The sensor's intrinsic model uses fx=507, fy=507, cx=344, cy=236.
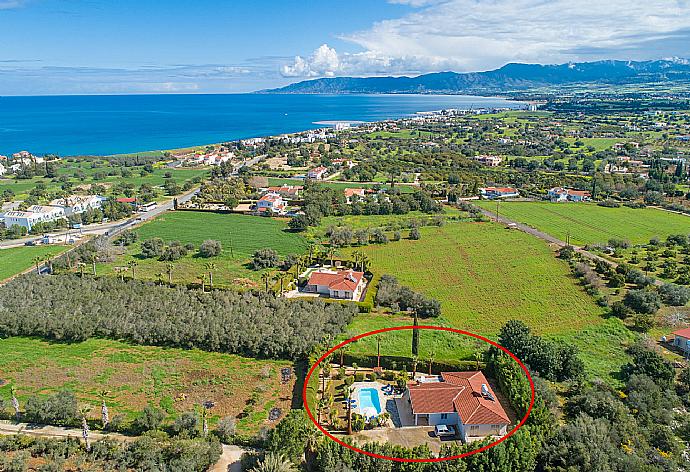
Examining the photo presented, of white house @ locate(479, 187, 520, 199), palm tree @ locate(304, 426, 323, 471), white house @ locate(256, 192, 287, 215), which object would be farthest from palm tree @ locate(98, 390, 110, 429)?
white house @ locate(479, 187, 520, 199)

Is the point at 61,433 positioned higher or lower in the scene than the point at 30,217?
lower

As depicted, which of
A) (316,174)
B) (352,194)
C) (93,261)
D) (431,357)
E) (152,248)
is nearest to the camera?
(431,357)

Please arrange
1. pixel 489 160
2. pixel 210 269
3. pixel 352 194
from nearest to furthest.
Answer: pixel 210 269, pixel 352 194, pixel 489 160

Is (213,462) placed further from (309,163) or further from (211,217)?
(309,163)

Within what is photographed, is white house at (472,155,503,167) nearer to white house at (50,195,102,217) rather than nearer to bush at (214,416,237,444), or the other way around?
white house at (50,195,102,217)

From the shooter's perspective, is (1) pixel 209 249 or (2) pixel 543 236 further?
(2) pixel 543 236

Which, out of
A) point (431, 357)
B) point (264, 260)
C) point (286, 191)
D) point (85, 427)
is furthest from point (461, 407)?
point (286, 191)

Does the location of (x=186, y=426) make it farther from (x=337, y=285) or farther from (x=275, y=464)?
(x=337, y=285)
